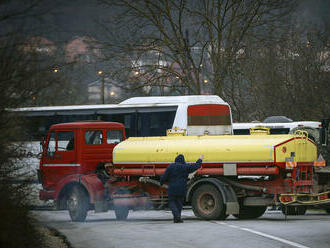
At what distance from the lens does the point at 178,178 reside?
62.8 ft

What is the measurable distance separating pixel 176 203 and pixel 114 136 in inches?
162

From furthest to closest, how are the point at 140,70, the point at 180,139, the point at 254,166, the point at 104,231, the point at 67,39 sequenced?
the point at 140,70, the point at 180,139, the point at 254,166, the point at 104,231, the point at 67,39

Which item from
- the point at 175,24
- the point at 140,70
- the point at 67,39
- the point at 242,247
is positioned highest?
the point at 175,24

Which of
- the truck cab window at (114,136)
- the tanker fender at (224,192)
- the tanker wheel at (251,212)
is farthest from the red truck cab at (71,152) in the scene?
the tanker wheel at (251,212)

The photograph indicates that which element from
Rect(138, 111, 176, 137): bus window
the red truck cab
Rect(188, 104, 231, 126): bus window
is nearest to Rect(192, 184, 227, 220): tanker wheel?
the red truck cab

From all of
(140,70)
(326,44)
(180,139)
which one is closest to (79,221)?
(180,139)

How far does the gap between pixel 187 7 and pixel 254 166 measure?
902 inches

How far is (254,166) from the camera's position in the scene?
1942cm

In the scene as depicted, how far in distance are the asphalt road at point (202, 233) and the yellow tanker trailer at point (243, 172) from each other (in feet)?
1.66

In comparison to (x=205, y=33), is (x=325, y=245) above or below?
below

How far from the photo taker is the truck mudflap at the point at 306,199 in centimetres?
1886

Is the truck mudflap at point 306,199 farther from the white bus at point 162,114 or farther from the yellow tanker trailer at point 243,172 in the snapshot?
the white bus at point 162,114

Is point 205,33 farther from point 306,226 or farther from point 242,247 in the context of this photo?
point 242,247

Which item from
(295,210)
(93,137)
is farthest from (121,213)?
(295,210)
